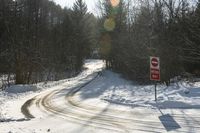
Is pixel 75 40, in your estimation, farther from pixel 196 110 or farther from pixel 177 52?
pixel 196 110

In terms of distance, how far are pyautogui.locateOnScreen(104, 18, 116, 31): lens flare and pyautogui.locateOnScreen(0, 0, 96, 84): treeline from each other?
11024 millimetres

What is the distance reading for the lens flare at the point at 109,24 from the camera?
68.6 meters

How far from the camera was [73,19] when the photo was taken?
8844 cm

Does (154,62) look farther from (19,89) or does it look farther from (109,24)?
(109,24)

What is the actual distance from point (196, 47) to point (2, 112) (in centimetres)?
1531

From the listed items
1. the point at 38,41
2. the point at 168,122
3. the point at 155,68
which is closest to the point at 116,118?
the point at 168,122

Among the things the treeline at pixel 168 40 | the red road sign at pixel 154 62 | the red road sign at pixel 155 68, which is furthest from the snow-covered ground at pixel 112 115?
the treeline at pixel 168 40

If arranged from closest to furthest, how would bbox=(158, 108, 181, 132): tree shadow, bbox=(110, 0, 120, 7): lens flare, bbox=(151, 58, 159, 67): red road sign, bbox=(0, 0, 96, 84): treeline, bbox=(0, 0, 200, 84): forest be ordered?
bbox=(158, 108, 181, 132): tree shadow < bbox=(151, 58, 159, 67): red road sign < bbox=(0, 0, 200, 84): forest < bbox=(0, 0, 96, 84): treeline < bbox=(110, 0, 120, 7): lens flare

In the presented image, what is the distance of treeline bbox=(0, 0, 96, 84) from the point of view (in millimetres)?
43188

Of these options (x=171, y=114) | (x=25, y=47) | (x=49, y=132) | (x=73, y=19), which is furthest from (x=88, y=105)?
(x=73, y=19)

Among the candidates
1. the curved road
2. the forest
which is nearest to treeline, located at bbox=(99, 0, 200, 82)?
the forest

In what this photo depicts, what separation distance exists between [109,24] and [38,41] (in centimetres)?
1642

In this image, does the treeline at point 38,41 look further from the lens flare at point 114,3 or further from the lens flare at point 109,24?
the lens flare at point 114,3

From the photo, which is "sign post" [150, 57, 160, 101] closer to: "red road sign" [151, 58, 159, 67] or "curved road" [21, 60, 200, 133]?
"red road sign" [151, 58, 159, 67]
